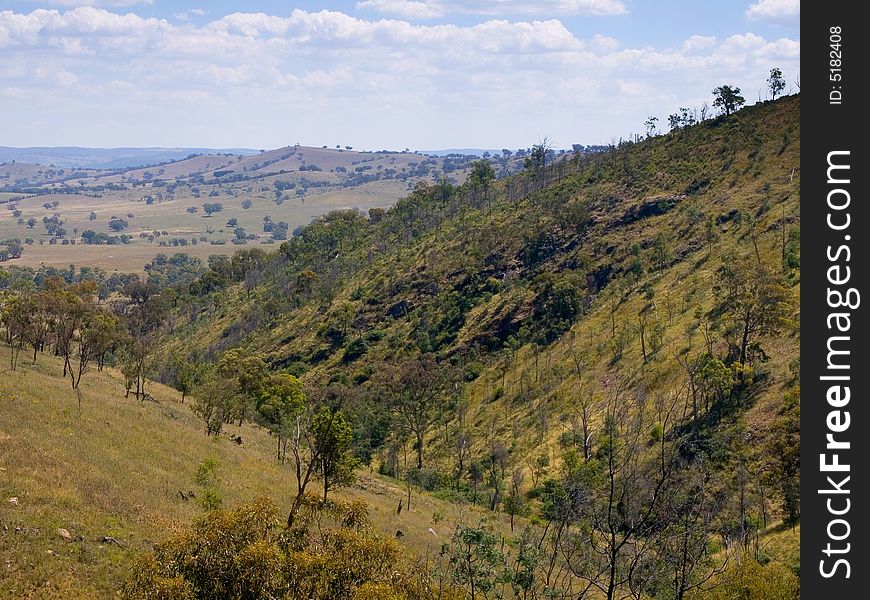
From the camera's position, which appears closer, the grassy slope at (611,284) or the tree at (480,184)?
the grassy slope at (611,284)

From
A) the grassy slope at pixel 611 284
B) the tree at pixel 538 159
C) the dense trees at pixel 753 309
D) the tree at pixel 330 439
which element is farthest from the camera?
the tree at pixel 538 159

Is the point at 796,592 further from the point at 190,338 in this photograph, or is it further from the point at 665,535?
the point at 190,338

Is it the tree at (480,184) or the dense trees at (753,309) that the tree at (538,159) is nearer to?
the tree at (480,184)

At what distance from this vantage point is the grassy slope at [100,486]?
856 inches

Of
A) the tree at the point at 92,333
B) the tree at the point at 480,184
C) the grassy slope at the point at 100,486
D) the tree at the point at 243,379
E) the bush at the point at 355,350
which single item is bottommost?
the bush at the point at 355,350

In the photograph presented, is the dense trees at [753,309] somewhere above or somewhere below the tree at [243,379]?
above

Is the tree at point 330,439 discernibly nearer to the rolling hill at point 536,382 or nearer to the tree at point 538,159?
the rolling hill at point 536,382

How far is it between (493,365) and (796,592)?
62.1 metres

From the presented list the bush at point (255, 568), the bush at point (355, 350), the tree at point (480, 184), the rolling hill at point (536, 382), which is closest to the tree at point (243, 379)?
the rolling hill at point (536, 382)

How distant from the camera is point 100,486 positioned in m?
28.6

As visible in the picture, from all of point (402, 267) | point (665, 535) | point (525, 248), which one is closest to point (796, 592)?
point (665, 535)

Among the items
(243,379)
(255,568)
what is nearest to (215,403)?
(243,379)

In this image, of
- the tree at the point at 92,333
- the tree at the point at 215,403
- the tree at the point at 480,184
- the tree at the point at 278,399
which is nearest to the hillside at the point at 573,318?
the tree at the point at 480,184

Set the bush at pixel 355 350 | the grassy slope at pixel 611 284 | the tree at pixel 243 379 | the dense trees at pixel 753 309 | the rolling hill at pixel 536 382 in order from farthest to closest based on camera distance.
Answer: the bush at pixel 355 350
the grassy slope at pixel 611 284
the tree at pixel 243 379
the dense trees at pixel 753 309
the rolling hill at pixel 536 382
